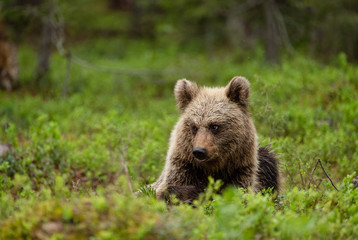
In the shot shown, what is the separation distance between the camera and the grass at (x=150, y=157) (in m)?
3.19

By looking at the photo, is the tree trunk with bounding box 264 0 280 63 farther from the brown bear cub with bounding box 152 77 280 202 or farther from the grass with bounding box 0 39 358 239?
the brown bear cub with bounding box 152 77 280 202

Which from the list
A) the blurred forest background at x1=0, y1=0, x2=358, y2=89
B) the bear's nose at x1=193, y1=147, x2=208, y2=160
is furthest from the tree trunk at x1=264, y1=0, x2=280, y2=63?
the bear's nose at x1=193, y1=147, x2=208, y2=160

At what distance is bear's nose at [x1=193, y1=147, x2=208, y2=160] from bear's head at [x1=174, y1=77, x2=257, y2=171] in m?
0.05

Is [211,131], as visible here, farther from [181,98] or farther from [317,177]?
[317,177]

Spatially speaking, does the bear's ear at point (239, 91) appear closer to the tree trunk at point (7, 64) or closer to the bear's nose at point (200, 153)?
the bear's nose at point (200, 153)

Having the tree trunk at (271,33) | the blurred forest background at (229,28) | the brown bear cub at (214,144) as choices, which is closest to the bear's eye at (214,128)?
the brown bear cub at (214,144)

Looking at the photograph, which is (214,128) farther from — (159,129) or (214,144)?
(159,129)

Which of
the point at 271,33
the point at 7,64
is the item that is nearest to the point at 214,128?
the point at 271,33

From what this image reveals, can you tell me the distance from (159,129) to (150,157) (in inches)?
53.1

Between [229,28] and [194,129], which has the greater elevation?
[229,28]

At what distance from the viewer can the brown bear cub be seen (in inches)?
197

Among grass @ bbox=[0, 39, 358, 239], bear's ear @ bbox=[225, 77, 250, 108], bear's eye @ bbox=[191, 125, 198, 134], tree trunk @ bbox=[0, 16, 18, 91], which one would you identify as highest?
tree trunk @ bbox=[0, 16, 18, 91]

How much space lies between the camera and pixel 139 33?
25.7 metres

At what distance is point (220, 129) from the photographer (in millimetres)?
5066
